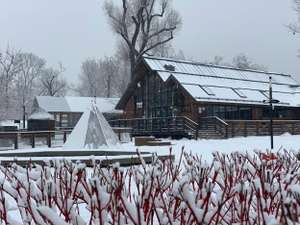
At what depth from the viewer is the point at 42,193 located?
11.0 ft

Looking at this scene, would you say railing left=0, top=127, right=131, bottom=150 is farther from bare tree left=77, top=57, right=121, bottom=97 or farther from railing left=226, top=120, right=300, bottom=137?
Result: bare tree left=77, top=57, right=121, bottom=97

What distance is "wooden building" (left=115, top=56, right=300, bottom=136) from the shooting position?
31.4 meters

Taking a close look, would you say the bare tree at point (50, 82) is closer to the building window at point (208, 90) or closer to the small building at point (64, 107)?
the small building at point (64, 107)

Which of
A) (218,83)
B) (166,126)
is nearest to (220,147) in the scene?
(166,126)

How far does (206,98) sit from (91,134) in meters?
14.1

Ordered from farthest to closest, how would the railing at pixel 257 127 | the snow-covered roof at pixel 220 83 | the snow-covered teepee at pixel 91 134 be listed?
the snow-covered roof at pixel 220 83 → the railing at pixel 257 127 → the snow-covered teepee at pixel 91 134

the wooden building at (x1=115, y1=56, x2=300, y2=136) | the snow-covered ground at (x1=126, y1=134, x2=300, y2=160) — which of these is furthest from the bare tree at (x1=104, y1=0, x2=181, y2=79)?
the snow-covered ground at (x1=126, y1=134, x2=300, y2=160)

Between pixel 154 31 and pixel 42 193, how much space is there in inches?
1731

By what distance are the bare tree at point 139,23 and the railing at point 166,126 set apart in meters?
10.4

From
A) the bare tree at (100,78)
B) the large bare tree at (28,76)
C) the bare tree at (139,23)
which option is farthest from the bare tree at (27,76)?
the bare tree at (139,23)

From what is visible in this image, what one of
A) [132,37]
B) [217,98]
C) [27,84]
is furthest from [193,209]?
[27,84]

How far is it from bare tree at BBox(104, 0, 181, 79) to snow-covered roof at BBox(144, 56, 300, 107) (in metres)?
6.99

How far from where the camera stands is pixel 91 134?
19.6m

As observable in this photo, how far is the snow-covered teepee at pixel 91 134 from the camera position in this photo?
19.4 metres
